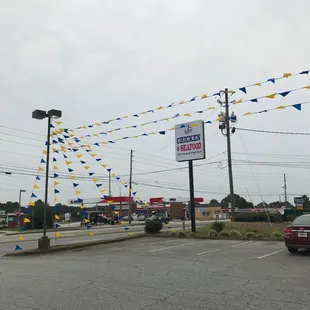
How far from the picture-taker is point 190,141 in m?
21.5

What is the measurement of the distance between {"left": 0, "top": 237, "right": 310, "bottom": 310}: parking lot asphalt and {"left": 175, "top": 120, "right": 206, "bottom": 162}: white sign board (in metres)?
9.66

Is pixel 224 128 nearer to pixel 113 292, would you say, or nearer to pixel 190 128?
pixel 190 128

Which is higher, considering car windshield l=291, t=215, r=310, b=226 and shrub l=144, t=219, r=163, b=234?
car windshield l=291, t=215, r=310, b=226

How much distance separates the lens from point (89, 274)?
9102 millimetres

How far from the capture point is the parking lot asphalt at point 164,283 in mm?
6059

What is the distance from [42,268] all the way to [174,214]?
257ft

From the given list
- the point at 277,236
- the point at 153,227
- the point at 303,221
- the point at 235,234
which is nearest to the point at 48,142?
the point at 153,227

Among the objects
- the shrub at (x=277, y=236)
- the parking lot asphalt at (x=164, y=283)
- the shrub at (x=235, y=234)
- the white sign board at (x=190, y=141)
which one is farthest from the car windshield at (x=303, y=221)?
the white sign board at (x=190, y=141)

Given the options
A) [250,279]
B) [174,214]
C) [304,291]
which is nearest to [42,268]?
[250,279]

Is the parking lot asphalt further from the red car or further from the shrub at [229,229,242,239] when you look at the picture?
the shrub at [229,229,242,239]

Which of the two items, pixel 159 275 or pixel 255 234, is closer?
pixel 159 275

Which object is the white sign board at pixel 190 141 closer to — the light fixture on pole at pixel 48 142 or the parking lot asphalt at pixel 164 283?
the light fixture on pole at pixel 48 142

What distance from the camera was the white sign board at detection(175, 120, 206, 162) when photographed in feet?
69.2

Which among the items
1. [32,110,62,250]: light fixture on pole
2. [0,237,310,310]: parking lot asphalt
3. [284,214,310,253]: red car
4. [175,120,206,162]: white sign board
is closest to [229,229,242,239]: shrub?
[175,120,206,162]: white sign board
